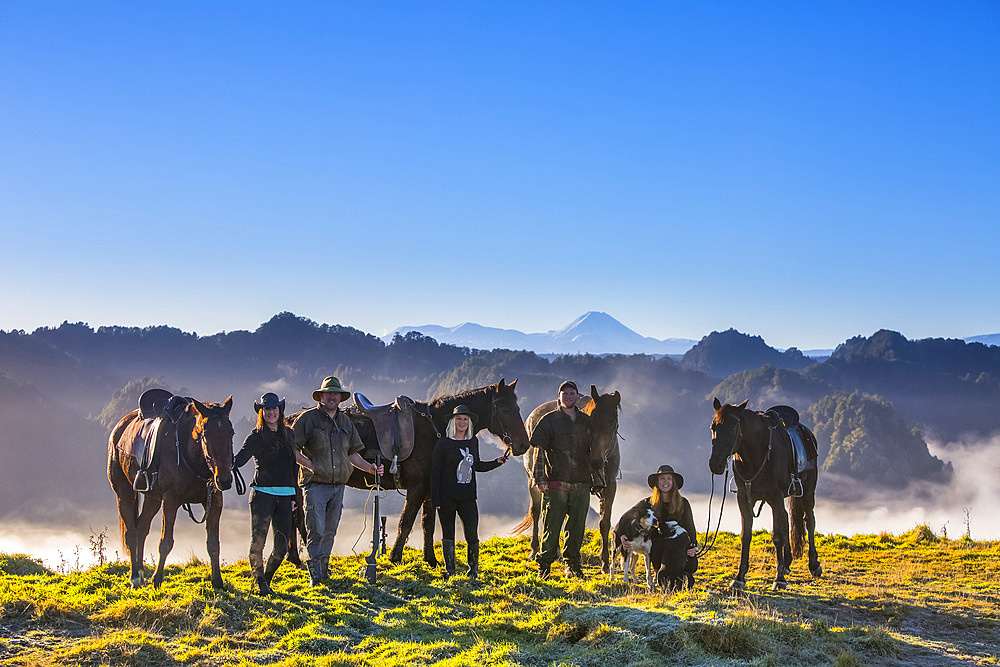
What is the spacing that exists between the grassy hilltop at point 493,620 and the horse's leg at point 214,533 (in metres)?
0.17

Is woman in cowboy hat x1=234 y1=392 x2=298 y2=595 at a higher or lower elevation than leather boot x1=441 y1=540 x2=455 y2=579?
higher

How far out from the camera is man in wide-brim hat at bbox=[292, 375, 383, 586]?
966 centimetres

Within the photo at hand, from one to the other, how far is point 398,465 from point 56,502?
339ft

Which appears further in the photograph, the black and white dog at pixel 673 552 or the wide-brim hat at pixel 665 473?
the wide-brim hat at pixel 665 473

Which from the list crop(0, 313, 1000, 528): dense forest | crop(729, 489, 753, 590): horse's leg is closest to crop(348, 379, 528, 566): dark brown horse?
crop(729, 489, 753, 590): horse's leg

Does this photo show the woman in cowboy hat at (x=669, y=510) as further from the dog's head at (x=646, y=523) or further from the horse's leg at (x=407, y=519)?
the horse's leg at (x=407, y=519)

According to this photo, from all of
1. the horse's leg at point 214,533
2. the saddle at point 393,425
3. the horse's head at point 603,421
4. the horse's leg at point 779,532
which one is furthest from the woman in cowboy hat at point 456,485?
the horse's leg at point 779,532

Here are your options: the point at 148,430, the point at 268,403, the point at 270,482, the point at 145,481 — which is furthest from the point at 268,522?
the point at 148,430

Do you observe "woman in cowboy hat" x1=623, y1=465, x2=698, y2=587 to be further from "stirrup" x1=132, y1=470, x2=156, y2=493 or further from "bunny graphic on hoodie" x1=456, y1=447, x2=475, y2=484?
"stirrup" x1=132, y1=470, x2=156, y2=493

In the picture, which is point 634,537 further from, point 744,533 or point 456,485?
point 456,485

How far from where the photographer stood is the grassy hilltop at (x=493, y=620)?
6.80 metres

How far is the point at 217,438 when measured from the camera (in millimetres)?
8938

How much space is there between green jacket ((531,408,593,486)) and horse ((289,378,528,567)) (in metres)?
1.12

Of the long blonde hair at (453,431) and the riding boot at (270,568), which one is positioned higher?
the long blonde hair at (453,431)
